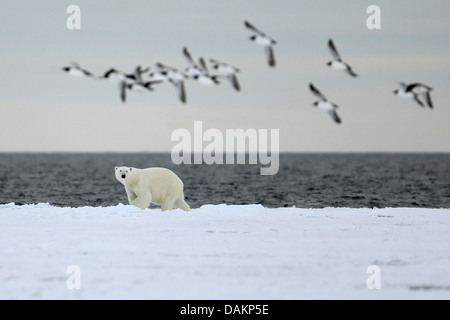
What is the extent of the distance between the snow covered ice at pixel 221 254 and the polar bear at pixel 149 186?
1.11 m

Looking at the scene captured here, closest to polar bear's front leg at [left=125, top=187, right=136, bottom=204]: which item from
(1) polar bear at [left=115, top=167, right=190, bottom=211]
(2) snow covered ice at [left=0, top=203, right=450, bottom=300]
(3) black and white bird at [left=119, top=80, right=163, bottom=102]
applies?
(1) polar bear at [left=115, top=167, right=190, bottom=211]

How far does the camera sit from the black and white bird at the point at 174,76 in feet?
79.5

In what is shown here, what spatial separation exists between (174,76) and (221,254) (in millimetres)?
13569

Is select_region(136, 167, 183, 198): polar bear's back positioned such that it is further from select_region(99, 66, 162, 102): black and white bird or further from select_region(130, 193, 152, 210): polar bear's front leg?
select_region(99, 66, 162, 102): black and white bird

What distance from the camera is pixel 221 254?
37.9 feet

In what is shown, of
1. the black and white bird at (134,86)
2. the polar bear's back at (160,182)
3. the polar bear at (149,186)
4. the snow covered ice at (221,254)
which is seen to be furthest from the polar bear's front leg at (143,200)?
the black and white bird at (134,86)

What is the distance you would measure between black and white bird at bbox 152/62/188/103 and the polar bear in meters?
5.79

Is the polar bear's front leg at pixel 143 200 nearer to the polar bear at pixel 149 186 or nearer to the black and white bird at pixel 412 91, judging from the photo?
the polar bear at pixel 149 186

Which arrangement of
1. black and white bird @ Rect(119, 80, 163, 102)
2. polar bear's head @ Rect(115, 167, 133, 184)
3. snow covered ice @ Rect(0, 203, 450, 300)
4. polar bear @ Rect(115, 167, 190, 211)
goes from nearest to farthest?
snow covered ice @ Rect(0, 203, 450, 300), polar bear's head @ Rect(115, 167, 133, 184), polar bear @ Rect(115, 167, 190, 211), black and white bird @ Rect(119, 80, 163, 102)

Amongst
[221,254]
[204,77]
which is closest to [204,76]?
[204,77]

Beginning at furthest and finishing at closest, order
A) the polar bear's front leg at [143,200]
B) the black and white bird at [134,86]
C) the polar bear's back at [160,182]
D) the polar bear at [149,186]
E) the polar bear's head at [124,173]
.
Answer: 1. the black and white bird at [134,86]
2. the polar bear's back at [160,182]
3. the polar bear's front leg at [143,200]
4. the polar bear at [149,186]
5. the polar bear's head at [124,173]

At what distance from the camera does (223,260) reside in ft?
36.4

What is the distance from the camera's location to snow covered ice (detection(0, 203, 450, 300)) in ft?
31.0

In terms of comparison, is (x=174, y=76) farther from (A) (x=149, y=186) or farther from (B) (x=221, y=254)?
(B) (x=221, y=254)
